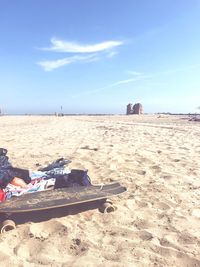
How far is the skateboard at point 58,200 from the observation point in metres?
4.41

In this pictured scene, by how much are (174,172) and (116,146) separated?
3.60 m

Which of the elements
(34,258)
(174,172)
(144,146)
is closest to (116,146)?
(144,146)

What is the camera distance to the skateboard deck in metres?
4.53

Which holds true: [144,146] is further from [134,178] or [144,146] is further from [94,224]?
[94,224]

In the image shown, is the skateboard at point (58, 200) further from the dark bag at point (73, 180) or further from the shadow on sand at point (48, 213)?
the dark bag at point (73, 180)

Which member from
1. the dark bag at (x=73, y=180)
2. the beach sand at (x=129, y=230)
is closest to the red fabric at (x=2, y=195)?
the beach sand at (x=129, y=230)

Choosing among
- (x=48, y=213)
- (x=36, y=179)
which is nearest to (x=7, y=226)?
(x=48, y=213)

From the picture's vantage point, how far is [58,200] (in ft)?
16.0

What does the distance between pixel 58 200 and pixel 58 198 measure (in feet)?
0.35

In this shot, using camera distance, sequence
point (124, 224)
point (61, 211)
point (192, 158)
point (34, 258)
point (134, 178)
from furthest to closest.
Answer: point (192, 158) < point (134, 178) < point (61, 211) < point (124, 224) < point (34, 258)

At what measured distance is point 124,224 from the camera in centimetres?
445

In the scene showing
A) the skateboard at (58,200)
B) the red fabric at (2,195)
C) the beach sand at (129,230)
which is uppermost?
the red fabric at (2,195)

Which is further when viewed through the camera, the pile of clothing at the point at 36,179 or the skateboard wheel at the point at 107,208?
the pile of clothing at the point at 36,179

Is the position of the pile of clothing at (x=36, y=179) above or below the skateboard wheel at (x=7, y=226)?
above
